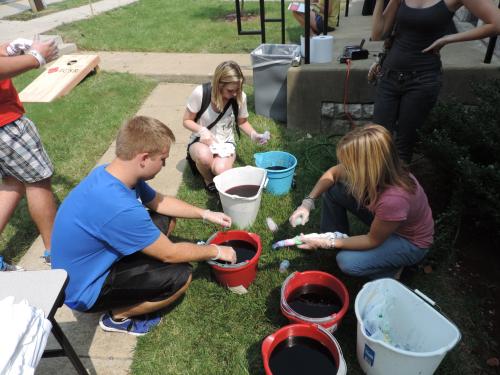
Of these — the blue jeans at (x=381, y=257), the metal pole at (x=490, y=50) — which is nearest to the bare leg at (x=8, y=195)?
the blue jeans at (x=381, y=257)

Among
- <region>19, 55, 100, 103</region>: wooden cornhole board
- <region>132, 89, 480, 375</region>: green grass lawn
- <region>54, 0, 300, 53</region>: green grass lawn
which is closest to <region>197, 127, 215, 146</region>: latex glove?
<region>132, 89, 480, 375</region>: green grass lawn

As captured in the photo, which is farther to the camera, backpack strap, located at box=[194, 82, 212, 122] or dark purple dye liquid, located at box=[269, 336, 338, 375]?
backpack strap, located at box=[194, 82, 212, 122]

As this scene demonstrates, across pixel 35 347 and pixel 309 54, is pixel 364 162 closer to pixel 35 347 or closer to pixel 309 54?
pixel 35 347

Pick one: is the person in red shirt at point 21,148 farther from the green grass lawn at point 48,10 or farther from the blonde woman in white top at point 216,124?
the green grass lawn at point 48,10

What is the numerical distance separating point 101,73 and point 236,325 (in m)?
5.35

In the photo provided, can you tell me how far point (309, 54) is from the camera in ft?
13.3

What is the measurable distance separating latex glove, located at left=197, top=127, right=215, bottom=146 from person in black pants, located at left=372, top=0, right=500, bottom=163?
4.45 feet

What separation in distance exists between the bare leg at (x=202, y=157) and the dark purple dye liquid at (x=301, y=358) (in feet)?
5.61

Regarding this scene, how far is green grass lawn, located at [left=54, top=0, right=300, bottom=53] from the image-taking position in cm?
721

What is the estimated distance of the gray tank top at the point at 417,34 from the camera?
2.51m

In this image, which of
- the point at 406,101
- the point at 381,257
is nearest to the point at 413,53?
the point at 406,101

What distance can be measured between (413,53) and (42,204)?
2.80m

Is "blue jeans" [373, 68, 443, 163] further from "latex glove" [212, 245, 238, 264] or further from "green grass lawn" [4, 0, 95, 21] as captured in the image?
"green grass lawn" [4, 0, 95, 21]

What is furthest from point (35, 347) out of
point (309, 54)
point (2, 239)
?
point (309, 54)
